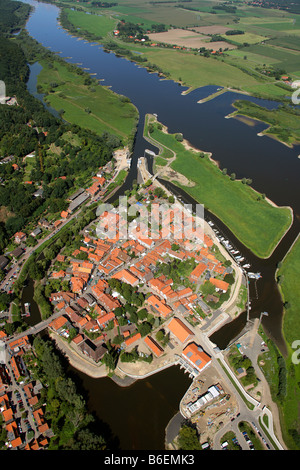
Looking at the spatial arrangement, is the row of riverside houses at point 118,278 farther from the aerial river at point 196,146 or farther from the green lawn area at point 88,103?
the green lawn area at point 88,103

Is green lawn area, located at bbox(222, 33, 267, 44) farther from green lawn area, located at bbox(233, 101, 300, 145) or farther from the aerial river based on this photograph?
green lawn area, located at bbox(233, 101, 300, 145)

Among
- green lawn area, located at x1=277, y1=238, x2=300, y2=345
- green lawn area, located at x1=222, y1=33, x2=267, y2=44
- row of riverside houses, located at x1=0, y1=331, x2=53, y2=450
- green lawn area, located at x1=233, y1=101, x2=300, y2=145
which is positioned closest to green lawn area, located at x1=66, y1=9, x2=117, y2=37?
green lawn area, located at x1=222, y1=33, x2=267, y2=44

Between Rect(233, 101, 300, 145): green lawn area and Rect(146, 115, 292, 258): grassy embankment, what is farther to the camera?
Rect(233, 101, 300, 145): green lawn area

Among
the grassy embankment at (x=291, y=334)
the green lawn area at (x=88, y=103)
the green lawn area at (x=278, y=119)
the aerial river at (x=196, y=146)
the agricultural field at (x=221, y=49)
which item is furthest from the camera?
the agricultural field at (x=221, y=49)

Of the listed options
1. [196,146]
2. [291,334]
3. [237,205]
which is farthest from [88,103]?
[291,334]

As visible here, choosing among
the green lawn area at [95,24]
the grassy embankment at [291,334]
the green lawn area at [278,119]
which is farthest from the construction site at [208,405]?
the green lawn area at [95,24]

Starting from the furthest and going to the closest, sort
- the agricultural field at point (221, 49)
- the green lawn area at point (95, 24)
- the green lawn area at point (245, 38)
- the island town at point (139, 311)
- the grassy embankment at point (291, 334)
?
the green lawn area at point (95, 24), the green lawn area at point (245, 38), the agricultural field at point (221, 49), the island town at point (139, 311), the grassy embankment at point (291, 334)
